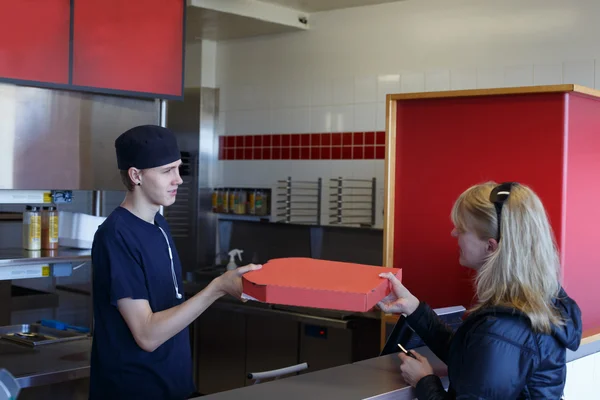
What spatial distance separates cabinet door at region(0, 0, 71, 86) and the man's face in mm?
1417

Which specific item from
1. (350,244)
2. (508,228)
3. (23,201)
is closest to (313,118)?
(350,244)

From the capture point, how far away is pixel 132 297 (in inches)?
78.8

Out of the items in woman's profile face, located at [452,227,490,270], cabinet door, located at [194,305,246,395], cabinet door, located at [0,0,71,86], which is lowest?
cabinet door, located at [194,305,246,395]

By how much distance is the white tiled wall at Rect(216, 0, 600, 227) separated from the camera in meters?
4.31

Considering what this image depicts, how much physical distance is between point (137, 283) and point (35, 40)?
5.58 feet

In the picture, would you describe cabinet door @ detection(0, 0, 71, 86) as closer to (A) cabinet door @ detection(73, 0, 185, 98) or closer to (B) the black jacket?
(A) cabinet door @ detection(73, 0, 185, 98)

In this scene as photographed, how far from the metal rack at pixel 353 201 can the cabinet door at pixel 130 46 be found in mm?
1667

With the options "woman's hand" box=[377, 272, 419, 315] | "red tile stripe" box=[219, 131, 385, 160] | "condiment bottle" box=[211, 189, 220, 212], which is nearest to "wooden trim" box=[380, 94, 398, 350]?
"woman's hand" box=[377, 272, 419, 315]

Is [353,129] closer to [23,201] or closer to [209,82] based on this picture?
[209,82]

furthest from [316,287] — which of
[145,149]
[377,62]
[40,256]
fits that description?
[377,62]

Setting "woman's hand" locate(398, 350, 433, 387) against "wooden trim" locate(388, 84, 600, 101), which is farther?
"wooden trim" locate(388, 84, 600, 101)

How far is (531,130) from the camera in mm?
2797

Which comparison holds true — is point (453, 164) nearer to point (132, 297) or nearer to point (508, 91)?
point (508, 91)

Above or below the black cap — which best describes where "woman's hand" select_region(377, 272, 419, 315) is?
below
